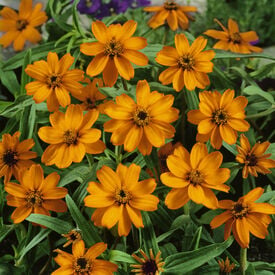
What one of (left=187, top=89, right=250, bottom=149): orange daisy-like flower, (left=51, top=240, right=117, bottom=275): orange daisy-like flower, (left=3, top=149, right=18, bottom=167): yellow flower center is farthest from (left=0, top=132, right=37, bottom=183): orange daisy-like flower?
(left=187, top=89, right=250, bottom=149): orange daisy-like flower

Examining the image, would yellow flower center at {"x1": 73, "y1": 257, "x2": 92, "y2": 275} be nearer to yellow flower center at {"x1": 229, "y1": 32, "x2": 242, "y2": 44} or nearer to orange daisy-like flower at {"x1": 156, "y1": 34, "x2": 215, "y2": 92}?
orange daisy-like flower at {"x1": 156, "y1": 34, "x2": 215, "y2": 92}

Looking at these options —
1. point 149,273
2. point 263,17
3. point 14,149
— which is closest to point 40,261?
point 14,149

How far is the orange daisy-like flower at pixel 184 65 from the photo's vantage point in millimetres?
866

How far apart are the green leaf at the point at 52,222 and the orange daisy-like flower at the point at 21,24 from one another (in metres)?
0.61

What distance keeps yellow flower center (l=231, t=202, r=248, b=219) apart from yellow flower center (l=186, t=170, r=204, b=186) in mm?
76

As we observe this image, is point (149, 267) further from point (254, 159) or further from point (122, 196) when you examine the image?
point (254, 159)

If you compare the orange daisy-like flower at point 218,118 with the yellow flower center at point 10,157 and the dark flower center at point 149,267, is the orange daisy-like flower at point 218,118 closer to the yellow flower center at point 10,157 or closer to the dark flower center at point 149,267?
the dark flower center at point 149,267

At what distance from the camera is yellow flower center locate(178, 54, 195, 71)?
88 cm

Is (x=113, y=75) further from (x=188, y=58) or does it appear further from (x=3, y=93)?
(x=3, y=93)

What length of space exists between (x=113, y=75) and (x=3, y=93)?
765 millimetres

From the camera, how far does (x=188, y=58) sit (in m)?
0.89

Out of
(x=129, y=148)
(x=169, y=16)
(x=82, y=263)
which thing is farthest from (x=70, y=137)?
(x=169, y=16)

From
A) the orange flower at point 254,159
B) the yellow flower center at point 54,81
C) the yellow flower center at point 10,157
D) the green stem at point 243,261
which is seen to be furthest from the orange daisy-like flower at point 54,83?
the green stem at point 243,261

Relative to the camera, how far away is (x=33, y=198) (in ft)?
2.63
